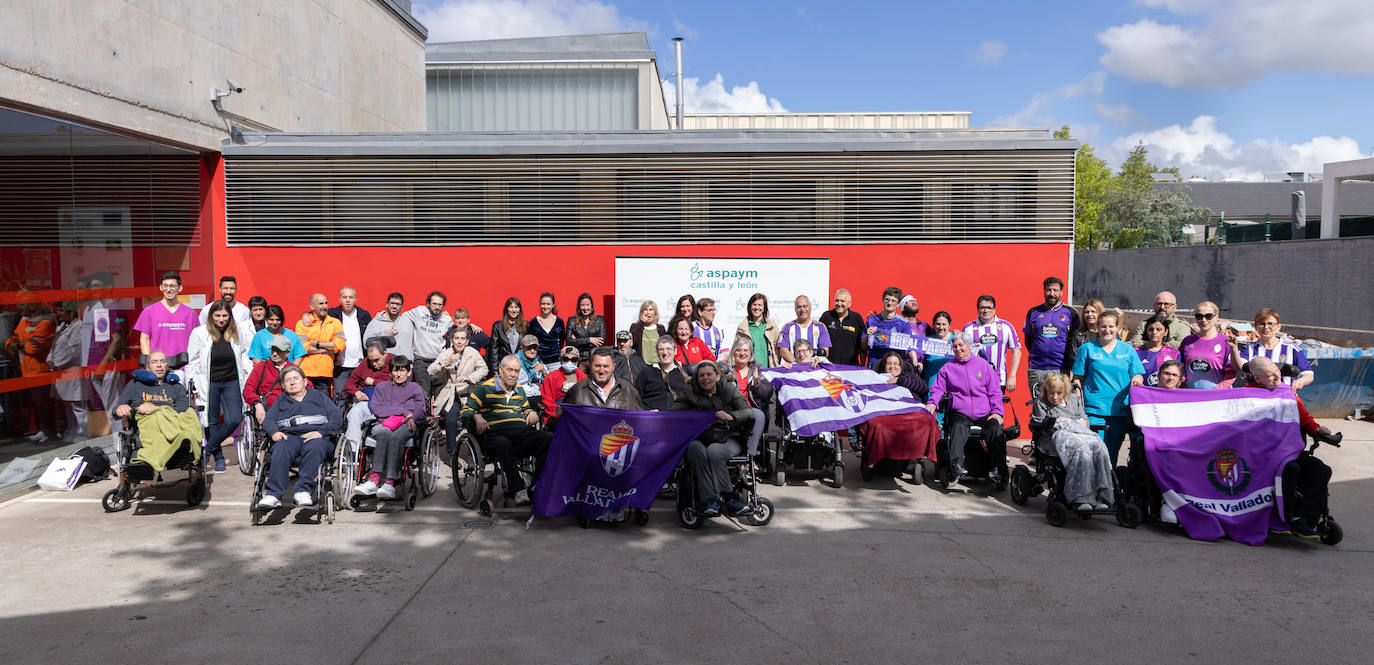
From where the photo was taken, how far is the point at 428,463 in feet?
25.3

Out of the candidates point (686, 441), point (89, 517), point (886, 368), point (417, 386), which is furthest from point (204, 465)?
point (886, 368)

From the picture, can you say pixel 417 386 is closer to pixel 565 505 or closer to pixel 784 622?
pixel 565 505

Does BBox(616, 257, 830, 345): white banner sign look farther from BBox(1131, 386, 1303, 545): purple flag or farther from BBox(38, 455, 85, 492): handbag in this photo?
BBox(38, 455, 85, 492): handbag

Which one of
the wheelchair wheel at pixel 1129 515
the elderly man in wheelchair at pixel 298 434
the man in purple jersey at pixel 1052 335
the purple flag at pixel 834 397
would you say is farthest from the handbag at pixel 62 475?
the man in purple jersey at pixel 1052 335

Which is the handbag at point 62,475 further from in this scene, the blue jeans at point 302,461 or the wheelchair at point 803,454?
the wheelchair at point 803,454

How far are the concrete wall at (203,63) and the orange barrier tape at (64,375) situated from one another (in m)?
2.63

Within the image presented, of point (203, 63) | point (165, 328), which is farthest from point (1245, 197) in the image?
point (165, 328)

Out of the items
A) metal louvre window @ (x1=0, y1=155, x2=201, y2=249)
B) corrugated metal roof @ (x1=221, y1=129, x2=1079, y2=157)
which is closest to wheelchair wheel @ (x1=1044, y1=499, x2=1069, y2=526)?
corrugated metal roof @ (x1=221, y1=129, x2=1079, y2=157)

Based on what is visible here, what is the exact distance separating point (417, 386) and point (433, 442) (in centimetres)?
53

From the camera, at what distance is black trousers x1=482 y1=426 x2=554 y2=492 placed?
7.22 metres

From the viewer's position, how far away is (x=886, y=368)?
8.55 m

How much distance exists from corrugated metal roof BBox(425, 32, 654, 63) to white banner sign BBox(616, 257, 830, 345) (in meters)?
15.0

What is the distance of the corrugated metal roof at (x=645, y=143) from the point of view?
36.1ft

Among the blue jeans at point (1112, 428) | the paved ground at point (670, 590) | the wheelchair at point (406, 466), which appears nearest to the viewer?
the paved ground at point (670, 590)
